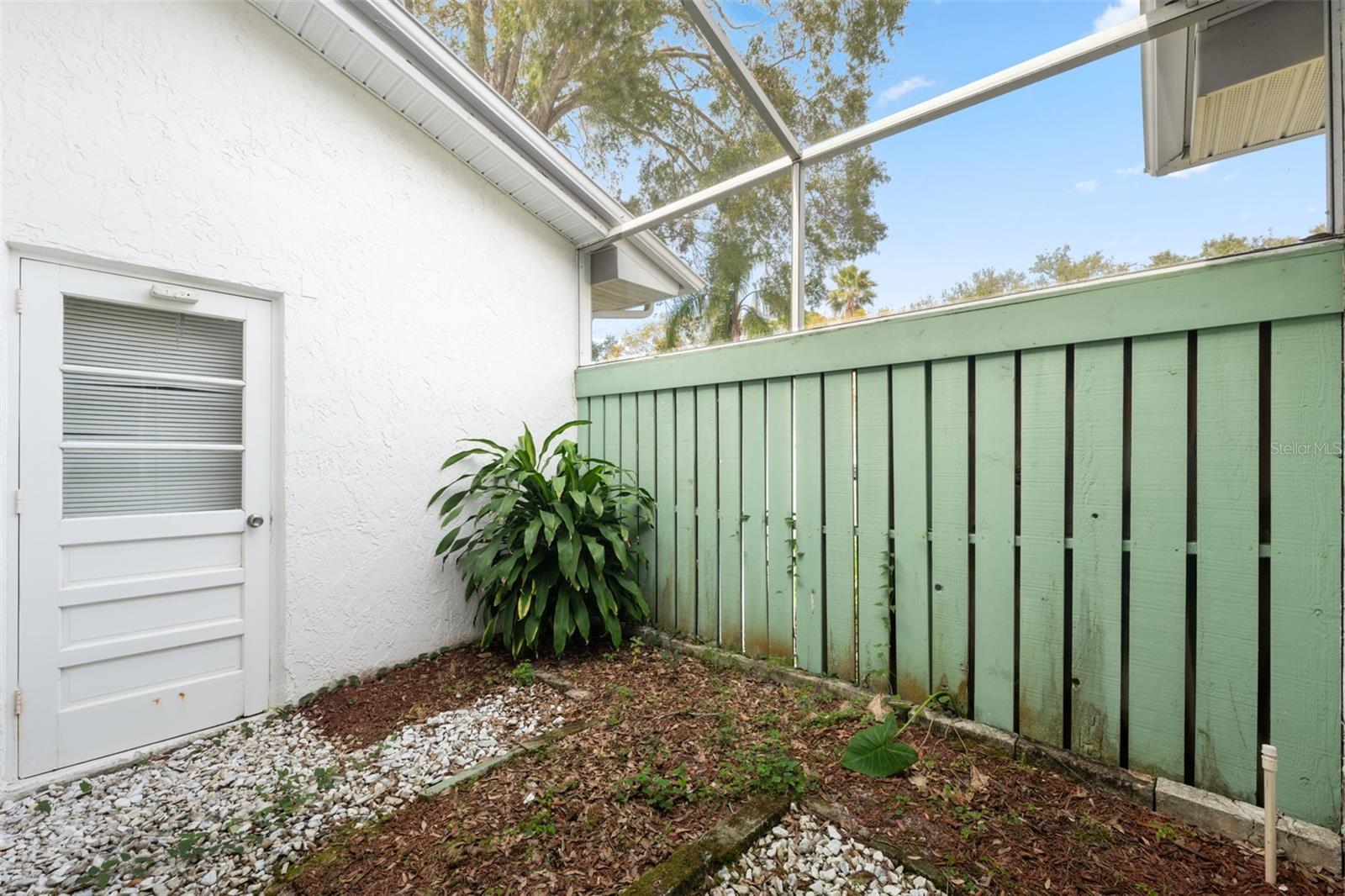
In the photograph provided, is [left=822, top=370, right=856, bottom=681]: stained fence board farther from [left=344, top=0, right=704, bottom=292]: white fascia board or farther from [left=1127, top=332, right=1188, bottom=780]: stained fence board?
[left=344, top=0, right=704, bottom=292]: white fascia board

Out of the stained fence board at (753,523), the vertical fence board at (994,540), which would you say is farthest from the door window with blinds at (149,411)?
the vertical fence board at (994,540)

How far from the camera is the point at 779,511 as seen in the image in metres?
2.97

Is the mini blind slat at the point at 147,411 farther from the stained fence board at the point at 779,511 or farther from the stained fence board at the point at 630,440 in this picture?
the stained fence board at the point at 779,511

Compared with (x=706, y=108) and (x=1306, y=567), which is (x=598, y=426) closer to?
(x=706, y=108)

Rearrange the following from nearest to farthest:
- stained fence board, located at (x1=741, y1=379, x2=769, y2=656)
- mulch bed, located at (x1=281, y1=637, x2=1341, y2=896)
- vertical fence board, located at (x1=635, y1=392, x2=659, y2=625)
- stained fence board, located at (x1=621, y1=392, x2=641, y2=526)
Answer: mulch bed, located at (x1=281, y1=637, x2=1341, y2=896)
stained fence board, located at (x1=741, y1=379, x2=769, y2=656)
vertical fence board, located at (x1=635, y1=392, x2=659, y2=625)
stained fence board, located at (x1=621, y1=392, x2=641, y2=526)

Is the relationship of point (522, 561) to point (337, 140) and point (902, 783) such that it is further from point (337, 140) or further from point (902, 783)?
point (337, 140)

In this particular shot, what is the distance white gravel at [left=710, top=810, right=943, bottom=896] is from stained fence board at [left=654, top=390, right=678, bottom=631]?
5.65 ft

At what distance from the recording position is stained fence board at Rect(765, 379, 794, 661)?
2920 mm

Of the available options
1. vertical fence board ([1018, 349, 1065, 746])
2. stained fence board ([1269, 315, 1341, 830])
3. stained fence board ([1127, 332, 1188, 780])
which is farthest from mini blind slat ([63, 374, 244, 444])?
stained fence board ([1269, 315, 1341, 830])

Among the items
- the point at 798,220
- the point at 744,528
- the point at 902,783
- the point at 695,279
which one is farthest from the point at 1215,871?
the point at 695,279

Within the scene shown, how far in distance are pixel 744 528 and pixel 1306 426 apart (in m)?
2.11

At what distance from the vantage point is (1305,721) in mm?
1689

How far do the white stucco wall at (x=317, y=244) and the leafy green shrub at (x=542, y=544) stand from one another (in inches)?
8.7

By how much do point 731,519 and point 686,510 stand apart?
33cm
